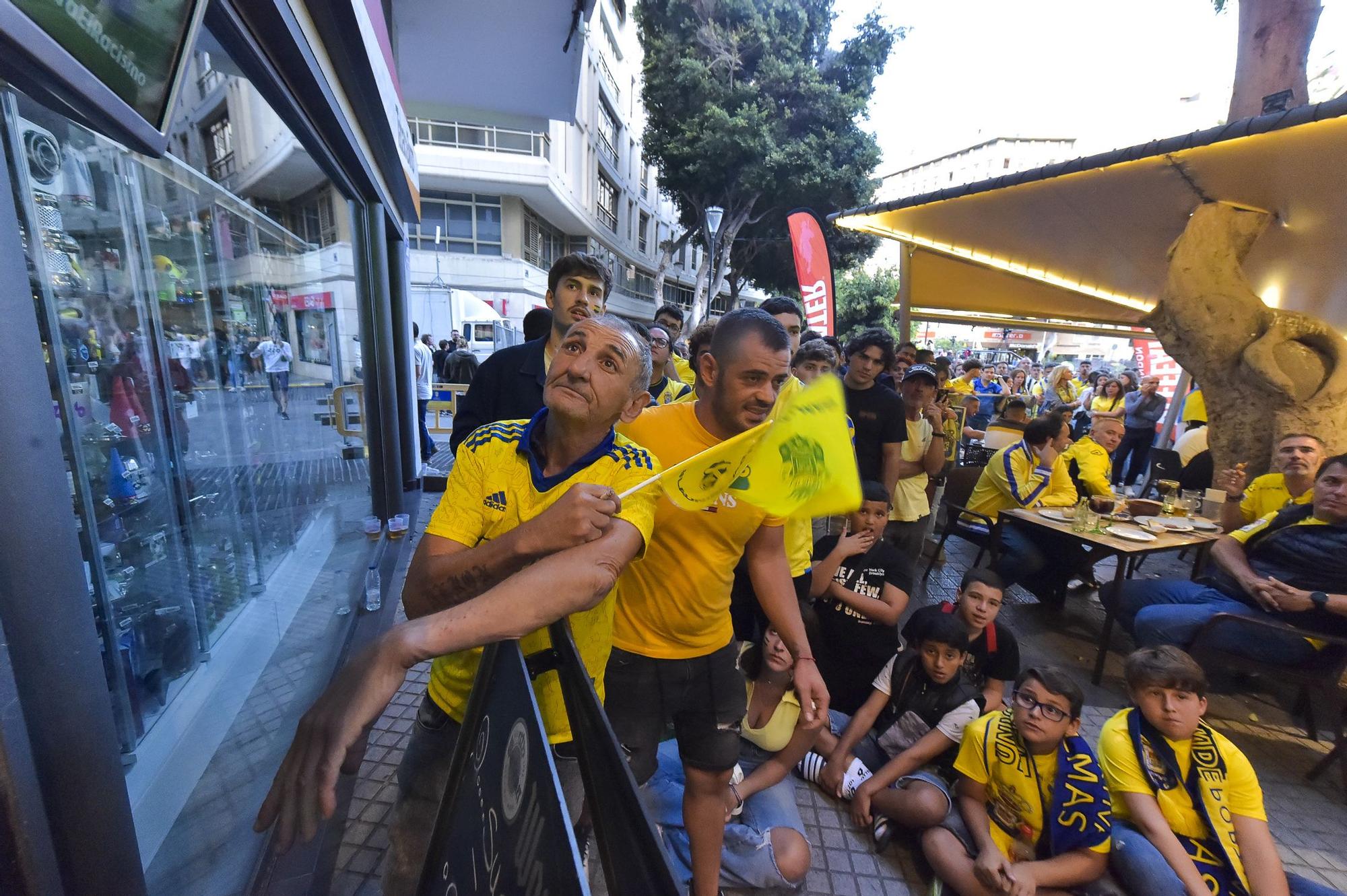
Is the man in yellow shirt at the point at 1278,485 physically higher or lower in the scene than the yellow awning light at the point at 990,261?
lower

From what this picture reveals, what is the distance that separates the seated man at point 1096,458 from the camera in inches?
207

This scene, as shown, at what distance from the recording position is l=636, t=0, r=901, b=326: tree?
19.5 meters

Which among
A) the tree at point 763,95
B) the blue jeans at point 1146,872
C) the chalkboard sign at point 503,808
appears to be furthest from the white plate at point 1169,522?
the tree at point 763,95

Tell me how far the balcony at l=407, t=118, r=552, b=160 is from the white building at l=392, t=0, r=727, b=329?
0.04 m

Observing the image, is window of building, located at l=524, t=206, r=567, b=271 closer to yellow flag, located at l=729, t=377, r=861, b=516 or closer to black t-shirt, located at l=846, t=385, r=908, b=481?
black t-shirt, located at l=846, t=385, r=908, b=481

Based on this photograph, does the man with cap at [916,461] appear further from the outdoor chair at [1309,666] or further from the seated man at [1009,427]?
the seated man at [1009,427]

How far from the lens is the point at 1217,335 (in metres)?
5.52

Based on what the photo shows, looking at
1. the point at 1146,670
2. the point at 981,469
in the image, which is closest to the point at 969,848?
the point at 1146,670

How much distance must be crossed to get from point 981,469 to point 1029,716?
3.97 meters

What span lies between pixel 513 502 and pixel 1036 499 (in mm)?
5054

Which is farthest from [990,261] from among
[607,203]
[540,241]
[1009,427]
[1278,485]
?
[607,203]

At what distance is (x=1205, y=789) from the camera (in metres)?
2.11

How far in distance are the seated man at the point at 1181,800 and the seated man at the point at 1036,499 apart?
2.74 m

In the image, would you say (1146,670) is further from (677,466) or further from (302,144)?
(302,144)
